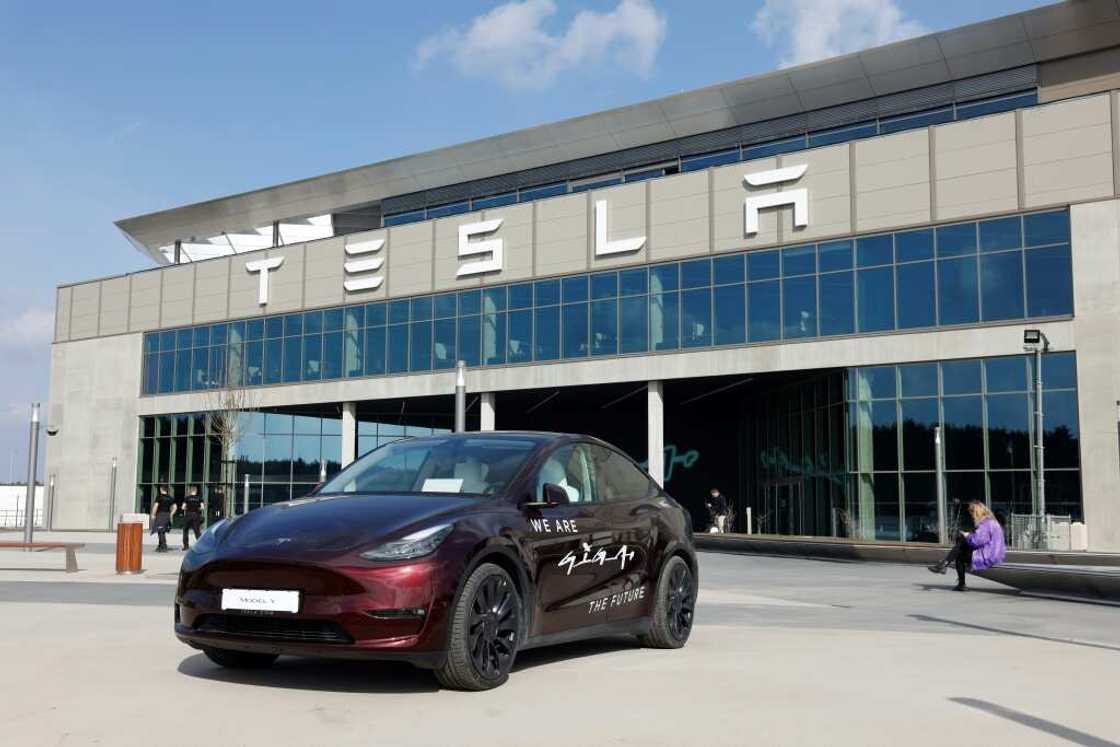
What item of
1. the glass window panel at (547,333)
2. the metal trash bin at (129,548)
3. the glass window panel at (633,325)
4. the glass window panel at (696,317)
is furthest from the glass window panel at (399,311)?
the metal trash bin at (129,548)

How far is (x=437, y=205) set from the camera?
51.7 metres

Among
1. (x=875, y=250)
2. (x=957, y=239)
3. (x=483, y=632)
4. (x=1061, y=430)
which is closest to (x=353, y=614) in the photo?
(x=483, y=632)

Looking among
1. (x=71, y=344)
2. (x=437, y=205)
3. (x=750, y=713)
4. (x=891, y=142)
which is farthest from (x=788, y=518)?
(x=750, y=713)

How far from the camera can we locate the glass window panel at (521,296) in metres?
44.1

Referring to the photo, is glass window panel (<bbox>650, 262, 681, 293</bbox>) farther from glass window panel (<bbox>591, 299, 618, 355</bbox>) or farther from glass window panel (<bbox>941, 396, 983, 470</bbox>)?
glass window panel (<bbox>941, 396, 983, 470</bbox>)

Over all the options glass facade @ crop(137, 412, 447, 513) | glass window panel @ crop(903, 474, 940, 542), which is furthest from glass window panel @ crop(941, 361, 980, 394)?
glass facade @ crop(137, 412, 447, 513)

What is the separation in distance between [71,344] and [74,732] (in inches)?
2243

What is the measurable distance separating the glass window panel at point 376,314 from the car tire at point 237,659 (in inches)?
1605

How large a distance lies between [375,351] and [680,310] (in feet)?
43.4

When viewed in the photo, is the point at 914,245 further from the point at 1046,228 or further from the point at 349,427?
the point at 349,427

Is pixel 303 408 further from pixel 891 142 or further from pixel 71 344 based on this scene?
pixel 891 142

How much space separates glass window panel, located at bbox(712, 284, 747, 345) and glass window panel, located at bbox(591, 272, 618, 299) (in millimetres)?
3782

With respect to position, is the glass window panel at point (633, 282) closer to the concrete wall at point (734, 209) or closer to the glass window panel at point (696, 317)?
the concrete wall at point (734, 209)

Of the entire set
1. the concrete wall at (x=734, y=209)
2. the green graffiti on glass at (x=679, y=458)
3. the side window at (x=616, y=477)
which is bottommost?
the side window at (x=616, y=477)
